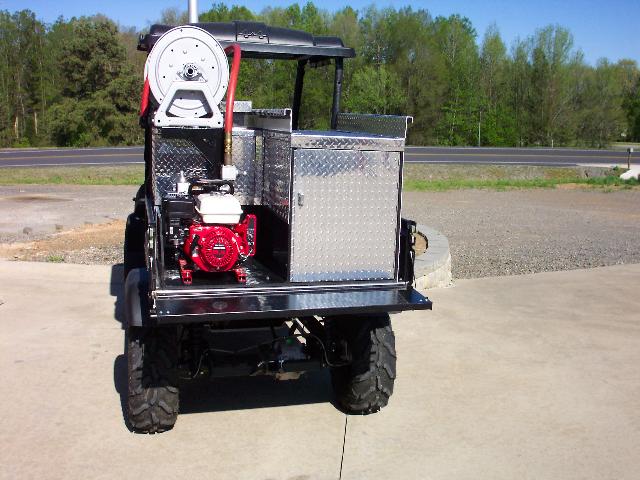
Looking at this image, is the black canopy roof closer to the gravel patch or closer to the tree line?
the gravel patch

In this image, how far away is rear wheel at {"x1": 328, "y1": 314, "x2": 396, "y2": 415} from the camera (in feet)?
15.2

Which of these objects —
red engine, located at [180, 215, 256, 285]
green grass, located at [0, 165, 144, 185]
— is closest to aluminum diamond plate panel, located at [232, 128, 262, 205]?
red engine, located at [180, 215, 256, 285]

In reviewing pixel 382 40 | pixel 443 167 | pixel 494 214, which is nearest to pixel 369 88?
pixel 382 40

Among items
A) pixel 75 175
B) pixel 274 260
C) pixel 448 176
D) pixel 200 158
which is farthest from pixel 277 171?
pixel 448 176

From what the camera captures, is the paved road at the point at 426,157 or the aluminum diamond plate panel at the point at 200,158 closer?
the aluminum diamond plate panel at the point at 200,158

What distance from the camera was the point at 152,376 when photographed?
13.9 ft

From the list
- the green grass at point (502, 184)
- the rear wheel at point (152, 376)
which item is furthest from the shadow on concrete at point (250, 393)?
the green grass at point (502, 184)

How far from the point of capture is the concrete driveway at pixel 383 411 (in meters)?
4.12

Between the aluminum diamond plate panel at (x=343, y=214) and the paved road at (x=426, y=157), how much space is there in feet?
81.3

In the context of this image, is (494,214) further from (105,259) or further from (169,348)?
(169,348)

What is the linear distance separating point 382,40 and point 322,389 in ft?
151

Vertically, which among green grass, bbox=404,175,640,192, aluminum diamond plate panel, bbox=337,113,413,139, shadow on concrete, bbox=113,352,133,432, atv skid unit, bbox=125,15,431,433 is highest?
aluminum diamond plate panel, bbox=337,113,413,139

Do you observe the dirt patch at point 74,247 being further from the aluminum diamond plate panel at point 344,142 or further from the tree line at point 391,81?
the tree line at point 391,81

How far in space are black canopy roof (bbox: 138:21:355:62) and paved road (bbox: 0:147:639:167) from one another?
23.3m
